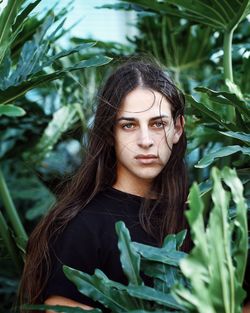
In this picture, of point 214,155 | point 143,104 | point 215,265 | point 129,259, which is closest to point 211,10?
point 143,104

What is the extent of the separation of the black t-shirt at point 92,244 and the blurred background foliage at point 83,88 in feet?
0.55

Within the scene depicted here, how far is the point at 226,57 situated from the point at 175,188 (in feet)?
1.38

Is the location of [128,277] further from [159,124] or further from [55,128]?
[55,128]

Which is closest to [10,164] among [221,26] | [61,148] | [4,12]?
[61,148]

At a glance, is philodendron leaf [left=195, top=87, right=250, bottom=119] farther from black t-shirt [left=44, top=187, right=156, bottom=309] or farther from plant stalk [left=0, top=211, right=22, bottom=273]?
plant stalk [left=0, top=211, right=22, bottom=273]

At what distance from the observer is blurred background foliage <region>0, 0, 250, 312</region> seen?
1.28 meters

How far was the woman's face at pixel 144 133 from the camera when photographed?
119 cm

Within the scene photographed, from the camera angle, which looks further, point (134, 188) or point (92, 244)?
point (134, 188)

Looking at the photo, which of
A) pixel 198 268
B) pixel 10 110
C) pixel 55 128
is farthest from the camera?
pixel 55 128

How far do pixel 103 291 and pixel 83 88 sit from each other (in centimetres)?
104

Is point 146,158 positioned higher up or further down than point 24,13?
further down

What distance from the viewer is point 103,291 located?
37.5 inches

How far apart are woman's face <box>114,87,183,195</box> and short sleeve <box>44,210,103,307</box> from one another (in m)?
0.15

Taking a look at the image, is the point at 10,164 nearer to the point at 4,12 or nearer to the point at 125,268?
the point at 4,12
